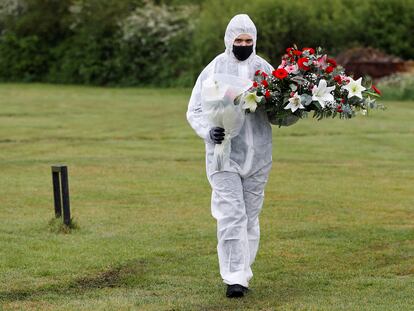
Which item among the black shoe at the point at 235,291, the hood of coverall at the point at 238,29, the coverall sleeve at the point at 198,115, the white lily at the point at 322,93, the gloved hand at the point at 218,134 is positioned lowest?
the black shoe at the point at 235,291

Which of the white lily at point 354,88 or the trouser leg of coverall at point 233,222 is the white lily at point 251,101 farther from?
the white lily at point 354,88

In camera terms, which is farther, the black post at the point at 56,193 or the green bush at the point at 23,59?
the green bush at the point at 23,59

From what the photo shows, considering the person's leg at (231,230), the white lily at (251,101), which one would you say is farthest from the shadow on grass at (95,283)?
the white lily at (251,101)

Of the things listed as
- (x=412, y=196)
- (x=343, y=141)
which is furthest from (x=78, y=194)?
(x=343, y=141)

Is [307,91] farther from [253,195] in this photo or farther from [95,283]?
[95,283]

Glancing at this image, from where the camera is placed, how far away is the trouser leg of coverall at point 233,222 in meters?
8.86

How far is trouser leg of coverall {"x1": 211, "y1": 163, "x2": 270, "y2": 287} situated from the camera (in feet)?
29.1

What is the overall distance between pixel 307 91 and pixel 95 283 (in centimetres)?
250

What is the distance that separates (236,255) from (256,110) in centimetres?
118

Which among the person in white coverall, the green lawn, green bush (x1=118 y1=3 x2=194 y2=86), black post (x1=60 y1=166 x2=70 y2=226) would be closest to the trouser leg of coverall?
the person in white coverall

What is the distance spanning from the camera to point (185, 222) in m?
13.2

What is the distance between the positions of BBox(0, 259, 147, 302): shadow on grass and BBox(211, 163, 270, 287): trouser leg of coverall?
3.60ft

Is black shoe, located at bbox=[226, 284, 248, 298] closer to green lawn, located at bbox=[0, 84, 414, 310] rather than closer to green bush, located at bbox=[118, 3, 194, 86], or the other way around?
green lawn, located at bbox=[0, 84, 414, 310]

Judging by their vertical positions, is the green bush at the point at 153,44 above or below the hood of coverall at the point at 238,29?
below
